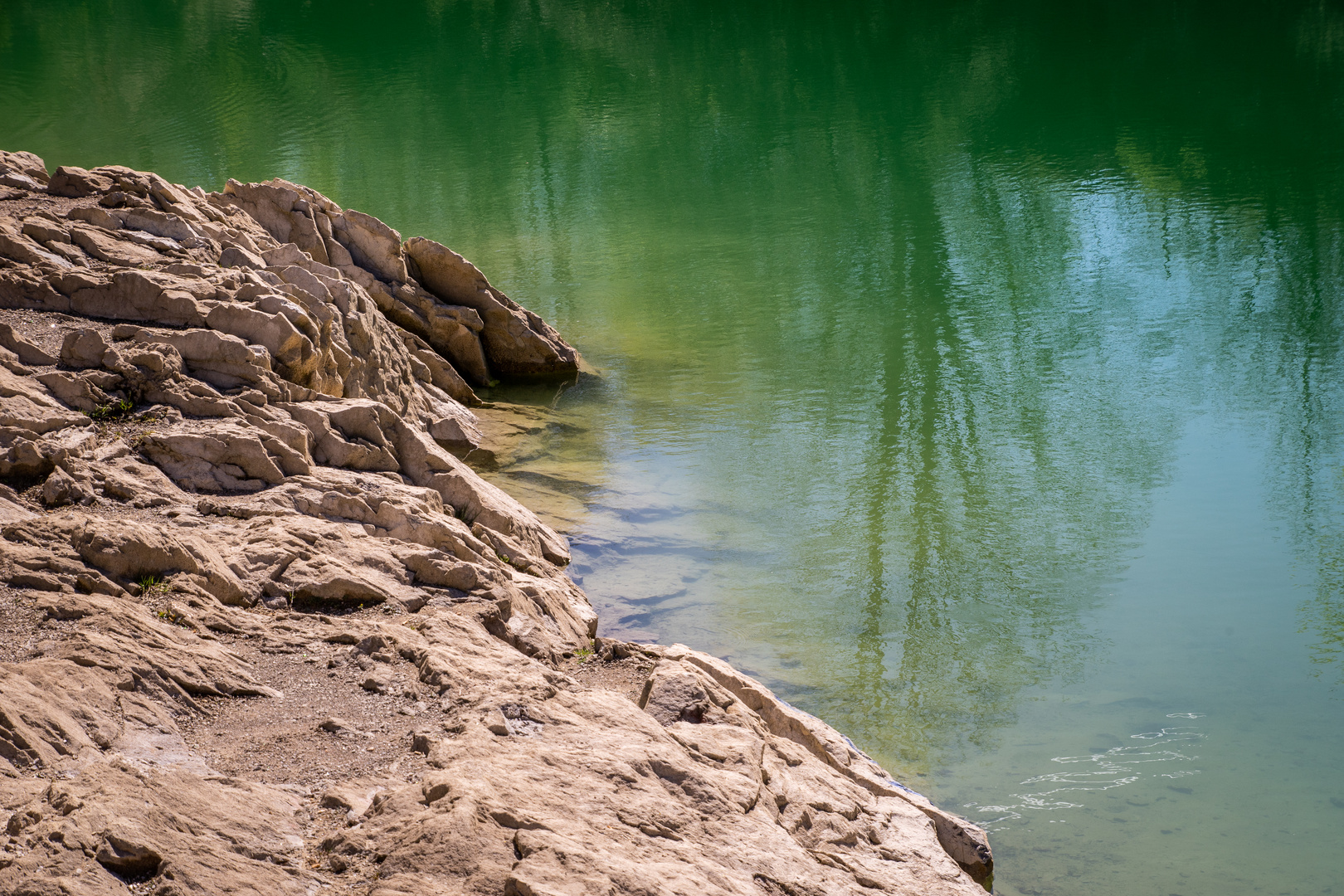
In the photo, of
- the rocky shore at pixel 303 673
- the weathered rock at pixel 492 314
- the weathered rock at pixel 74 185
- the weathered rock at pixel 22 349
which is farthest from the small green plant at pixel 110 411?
the weathered rock at pixel 492 314

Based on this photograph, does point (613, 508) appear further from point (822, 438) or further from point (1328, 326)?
point (1328, 326)

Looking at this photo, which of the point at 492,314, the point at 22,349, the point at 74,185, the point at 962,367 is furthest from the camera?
the point at 962,367

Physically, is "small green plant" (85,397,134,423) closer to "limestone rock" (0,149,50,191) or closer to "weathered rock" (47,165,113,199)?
"weathered rock" (47,165,113,199)

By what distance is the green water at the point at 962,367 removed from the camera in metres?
6.91

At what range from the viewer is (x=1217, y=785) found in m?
6.39

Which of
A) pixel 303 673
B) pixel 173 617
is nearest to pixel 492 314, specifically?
pixel 173 617

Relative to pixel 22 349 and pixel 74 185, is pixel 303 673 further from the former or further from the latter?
pixel 74 185

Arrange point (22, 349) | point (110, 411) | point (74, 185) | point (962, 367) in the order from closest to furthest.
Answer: point (110, 411), point (22, 349), point (74, 185), point (962, 367)

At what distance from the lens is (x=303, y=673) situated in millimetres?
5102

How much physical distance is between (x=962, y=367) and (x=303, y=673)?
10.2 m

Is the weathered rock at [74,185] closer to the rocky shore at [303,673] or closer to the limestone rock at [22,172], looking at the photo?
the limestone rock at [22,172]

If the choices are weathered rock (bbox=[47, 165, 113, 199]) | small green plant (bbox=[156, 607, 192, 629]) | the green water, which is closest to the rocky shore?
small green plant (bbox=[156, 607, 192, 629])

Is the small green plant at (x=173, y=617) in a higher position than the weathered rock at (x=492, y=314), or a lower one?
higher

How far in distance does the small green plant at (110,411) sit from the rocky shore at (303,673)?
23 mm
